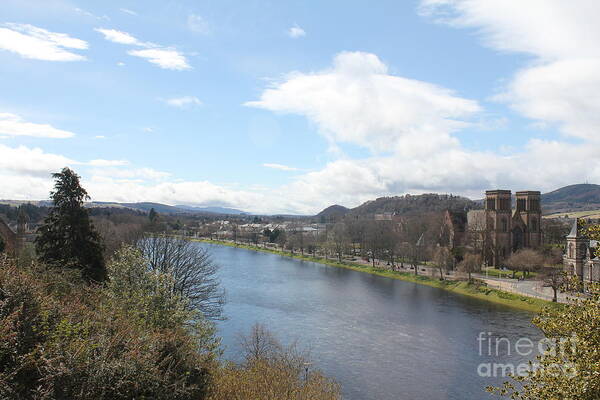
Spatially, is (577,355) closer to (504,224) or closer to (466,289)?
(466,289)

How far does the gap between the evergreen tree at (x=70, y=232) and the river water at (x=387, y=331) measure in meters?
9.69

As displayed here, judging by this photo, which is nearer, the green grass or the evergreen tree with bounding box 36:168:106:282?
the evergreen tree with bounding box 36:168:106:282

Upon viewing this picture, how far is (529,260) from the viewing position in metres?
58.4

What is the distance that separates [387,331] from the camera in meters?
34.8

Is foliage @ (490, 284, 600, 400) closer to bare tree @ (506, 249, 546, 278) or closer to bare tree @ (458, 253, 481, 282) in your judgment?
bare tree @ (458, 253, 481, 282)

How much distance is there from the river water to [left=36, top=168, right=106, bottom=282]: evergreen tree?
9.69 m

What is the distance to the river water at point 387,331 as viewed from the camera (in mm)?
24703

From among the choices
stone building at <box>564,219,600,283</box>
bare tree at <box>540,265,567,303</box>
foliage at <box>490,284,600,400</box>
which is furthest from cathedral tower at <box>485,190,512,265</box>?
foliage at <box>490,284,600,400</box>

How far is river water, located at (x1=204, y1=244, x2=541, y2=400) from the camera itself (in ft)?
81.0

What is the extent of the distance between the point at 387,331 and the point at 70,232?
22.7 m

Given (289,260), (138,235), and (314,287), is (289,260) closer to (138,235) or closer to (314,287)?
(314,287)

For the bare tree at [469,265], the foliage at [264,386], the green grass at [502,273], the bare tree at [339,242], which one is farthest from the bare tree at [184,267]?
the bare tree at [339,242]

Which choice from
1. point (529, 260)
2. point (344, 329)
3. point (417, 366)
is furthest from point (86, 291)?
point (529, 260)

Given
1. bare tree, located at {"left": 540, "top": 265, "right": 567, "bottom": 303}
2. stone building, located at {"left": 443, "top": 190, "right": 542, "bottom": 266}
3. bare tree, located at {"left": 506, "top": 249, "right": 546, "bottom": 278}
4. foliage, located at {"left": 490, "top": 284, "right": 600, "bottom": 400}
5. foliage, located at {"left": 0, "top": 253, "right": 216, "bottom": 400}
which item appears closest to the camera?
foliage, located at {"left": 490, "top": 284, "right": 600, "bottom": 400}
